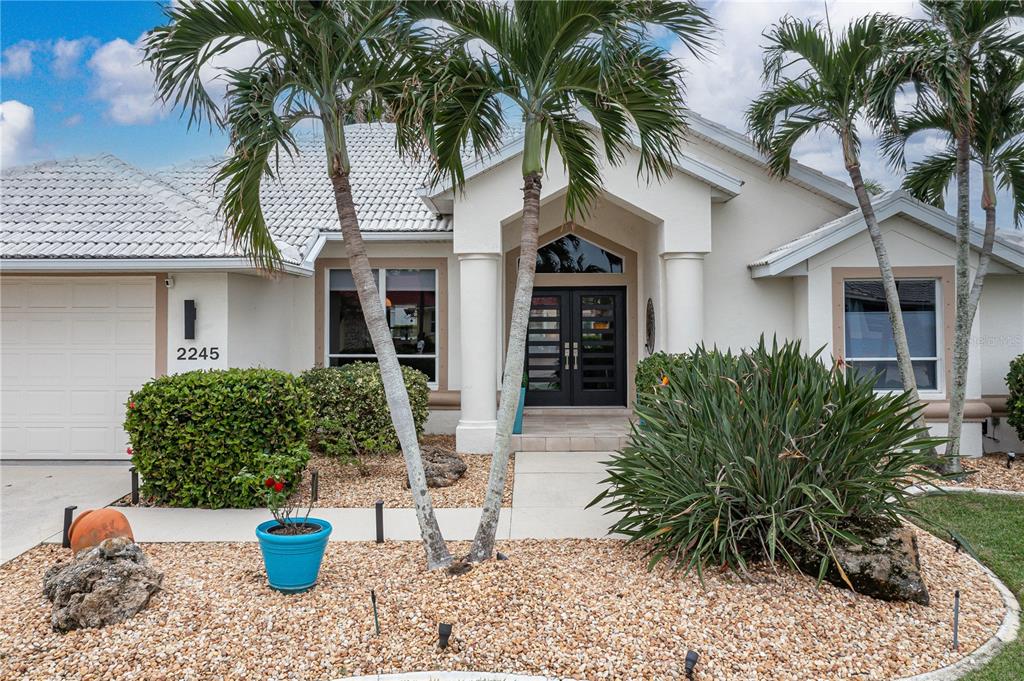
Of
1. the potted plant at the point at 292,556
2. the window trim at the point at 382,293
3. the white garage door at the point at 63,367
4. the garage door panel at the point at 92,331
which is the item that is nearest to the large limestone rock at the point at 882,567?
the potted plant at the point at 292,556

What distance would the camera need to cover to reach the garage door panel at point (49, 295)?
34.0ft

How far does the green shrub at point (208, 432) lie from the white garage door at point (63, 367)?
2.76 meters

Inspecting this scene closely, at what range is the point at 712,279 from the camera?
497 inches

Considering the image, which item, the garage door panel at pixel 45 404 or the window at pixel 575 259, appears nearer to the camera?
the garage door panel at pixel 45 404

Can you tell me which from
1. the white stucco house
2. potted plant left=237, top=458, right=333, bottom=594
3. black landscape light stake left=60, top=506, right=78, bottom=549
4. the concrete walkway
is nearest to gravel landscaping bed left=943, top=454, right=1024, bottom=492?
the white stucco house

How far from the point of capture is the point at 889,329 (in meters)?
11.6

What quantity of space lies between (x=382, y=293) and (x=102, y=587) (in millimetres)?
8615

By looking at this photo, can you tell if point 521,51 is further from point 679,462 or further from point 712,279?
point 712,279

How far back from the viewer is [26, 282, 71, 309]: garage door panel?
10.4 m

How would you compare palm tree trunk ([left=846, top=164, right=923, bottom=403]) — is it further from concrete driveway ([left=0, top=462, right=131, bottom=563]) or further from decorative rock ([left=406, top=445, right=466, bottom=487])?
concrete driveway ([left=0, top=462, right=131, bottom=563])

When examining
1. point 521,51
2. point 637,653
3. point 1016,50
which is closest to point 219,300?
point 521,51

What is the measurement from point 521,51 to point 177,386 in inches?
216

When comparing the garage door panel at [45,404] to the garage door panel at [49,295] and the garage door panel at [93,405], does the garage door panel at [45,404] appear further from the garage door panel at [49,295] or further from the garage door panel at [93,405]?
the garage door panel at [49,295]

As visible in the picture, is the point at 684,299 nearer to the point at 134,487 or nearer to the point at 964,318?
the point at 964,318
